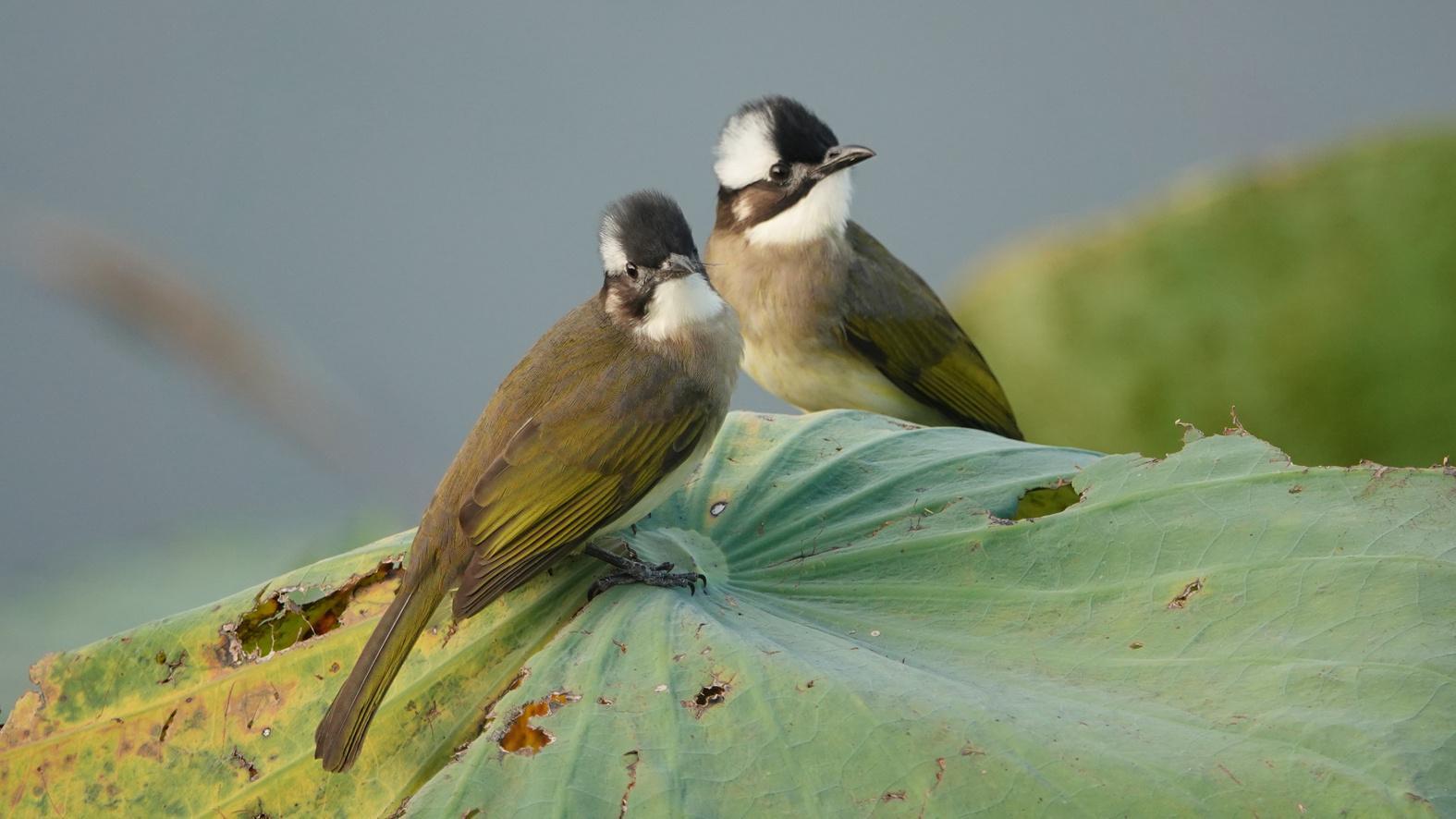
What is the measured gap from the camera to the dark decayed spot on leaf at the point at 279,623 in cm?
218

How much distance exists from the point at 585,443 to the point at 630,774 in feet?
2.70

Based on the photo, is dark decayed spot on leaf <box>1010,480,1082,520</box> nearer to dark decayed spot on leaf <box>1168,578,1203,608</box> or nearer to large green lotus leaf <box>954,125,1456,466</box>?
dark decayed spot on leaf <box>1168,578,1203,608</box>

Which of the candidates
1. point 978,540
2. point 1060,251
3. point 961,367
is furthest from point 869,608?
point 1060,251

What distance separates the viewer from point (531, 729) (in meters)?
1.87

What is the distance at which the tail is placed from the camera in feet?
6.45

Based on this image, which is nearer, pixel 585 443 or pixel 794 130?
pixel 585 443

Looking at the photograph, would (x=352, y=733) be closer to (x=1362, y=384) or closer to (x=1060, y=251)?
(x=1060, y=251)

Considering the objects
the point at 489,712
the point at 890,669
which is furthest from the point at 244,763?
the point at 890,669

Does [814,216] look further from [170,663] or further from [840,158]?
[170,663]

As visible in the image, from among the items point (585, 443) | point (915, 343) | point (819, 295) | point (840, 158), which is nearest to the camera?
point (585, 443)

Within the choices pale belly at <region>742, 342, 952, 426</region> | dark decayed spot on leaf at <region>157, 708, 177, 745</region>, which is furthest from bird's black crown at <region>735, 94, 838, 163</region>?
dark decayed spot on leaf at <region>157, 708, 177, 745</region>

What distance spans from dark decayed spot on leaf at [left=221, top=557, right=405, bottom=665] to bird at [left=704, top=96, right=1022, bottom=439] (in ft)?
6.41

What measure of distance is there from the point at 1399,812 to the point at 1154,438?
295cm

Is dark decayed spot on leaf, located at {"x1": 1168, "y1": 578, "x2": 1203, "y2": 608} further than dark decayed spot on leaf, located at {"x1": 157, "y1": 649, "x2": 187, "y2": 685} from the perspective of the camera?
No
